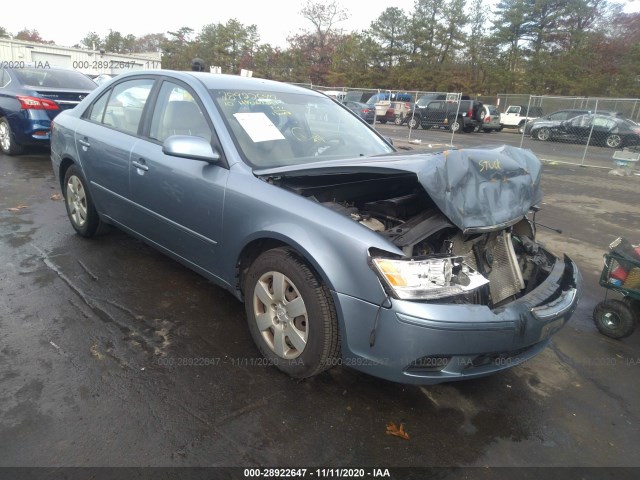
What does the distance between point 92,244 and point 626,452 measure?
177 inches

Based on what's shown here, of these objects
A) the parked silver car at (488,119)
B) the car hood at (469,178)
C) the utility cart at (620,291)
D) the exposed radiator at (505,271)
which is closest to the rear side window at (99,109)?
the car hood at (469,178)

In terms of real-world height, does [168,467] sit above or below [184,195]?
below

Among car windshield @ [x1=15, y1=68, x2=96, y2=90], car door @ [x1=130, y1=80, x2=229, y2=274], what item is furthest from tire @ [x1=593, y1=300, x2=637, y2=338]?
car windshield @ [x1=15, y1=68, x2=96, y2=90]

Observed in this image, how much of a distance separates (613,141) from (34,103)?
62.8 feet

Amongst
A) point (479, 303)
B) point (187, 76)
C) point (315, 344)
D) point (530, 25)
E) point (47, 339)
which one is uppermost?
point (530, 25)

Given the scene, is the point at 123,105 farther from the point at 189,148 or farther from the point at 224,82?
the point at 189,148

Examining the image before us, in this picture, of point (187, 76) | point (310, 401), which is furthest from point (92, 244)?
point (310, 401)

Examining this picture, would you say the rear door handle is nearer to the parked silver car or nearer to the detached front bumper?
the detached front bumper

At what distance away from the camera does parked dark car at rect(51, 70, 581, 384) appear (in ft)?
7.25

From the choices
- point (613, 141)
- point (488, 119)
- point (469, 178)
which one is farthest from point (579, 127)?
point (469, 178)

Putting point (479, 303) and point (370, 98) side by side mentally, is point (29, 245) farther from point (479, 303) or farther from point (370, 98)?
point (370, 98)

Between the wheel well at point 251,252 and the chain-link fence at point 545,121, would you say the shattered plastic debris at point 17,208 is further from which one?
the chain-link fence at point 545,121

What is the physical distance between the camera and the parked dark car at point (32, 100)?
7926 millimetres

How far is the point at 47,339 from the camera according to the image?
2.89 meters
